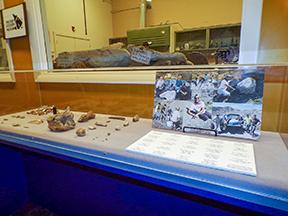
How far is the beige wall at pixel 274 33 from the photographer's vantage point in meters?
0.74

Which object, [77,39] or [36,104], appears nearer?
[36,104]

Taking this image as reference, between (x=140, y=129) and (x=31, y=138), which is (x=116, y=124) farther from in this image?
(x=31, y=138)

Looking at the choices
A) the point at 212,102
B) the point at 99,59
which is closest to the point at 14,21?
the point at 99,59

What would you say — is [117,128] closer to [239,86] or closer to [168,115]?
[168,115]

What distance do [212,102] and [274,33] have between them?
39 centimetres

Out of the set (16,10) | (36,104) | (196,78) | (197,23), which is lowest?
(36,104)

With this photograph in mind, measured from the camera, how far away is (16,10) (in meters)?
1.43

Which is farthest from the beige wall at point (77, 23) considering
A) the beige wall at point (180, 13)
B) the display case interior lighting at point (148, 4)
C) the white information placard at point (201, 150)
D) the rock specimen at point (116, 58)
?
the white information placard at point (201, 150)

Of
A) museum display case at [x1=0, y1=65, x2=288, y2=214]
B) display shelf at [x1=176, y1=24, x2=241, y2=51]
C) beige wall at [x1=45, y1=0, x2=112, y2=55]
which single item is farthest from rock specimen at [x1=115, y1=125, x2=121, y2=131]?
display shelf at [x1=176, y1=24, x2=241, y2=51]

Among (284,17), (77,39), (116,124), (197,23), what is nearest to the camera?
(284,17)

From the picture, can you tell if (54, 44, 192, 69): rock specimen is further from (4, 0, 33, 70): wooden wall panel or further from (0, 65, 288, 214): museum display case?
(4, 0, 33, 70): wooden wall panel

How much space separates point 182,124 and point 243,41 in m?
0.42

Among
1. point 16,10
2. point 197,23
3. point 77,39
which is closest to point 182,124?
point 16,10

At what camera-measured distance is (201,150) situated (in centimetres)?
54
